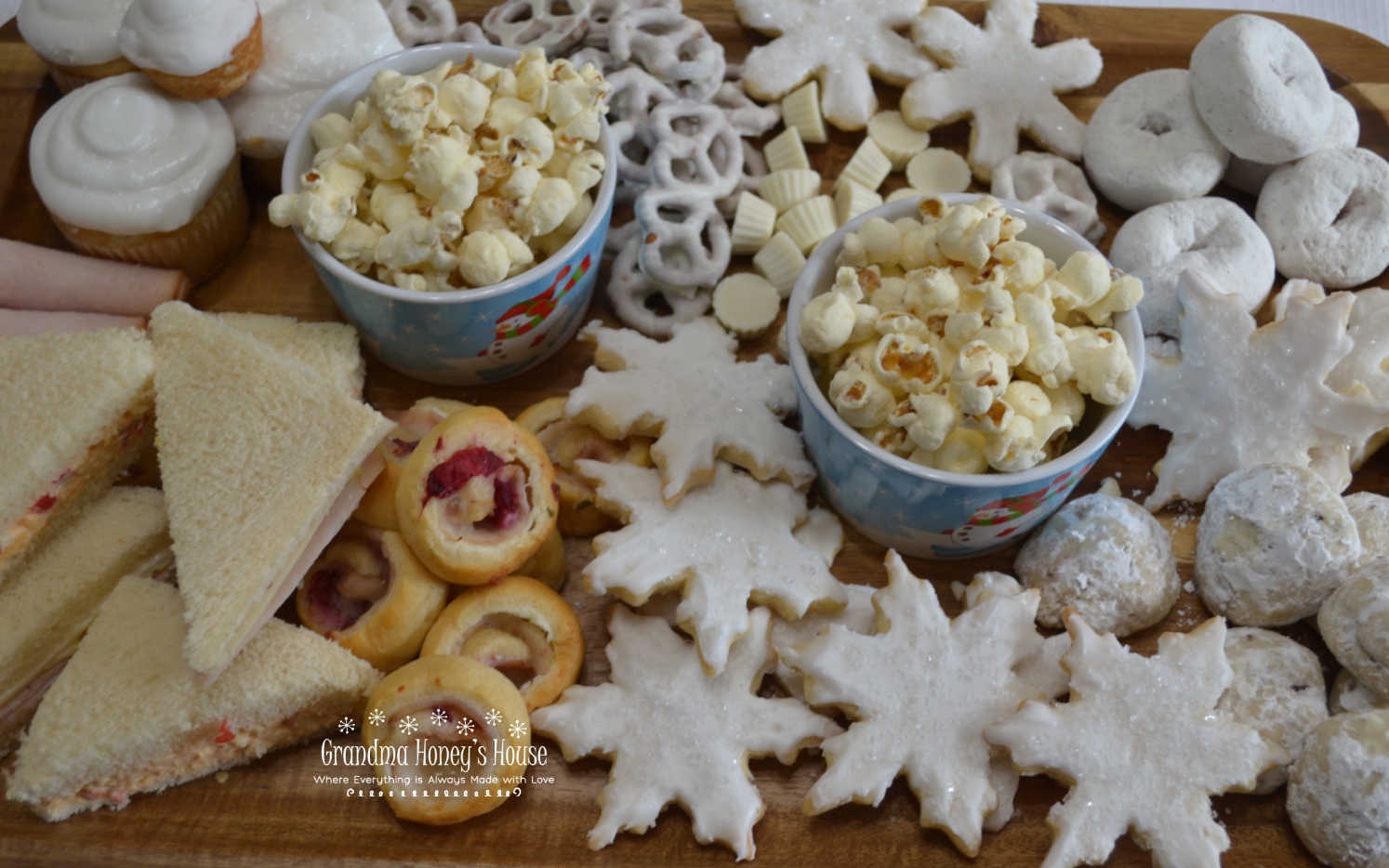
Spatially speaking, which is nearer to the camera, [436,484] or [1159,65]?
[436,484]

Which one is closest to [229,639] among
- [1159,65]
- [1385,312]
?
[1385,312]

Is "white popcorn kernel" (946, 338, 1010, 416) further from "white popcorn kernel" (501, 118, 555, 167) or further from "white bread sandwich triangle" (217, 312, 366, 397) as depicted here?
"white bread sandwich triangle" (217, 312, 366, 397)

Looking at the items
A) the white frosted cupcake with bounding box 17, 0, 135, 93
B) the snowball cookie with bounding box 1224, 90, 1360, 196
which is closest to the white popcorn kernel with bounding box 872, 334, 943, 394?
the snowball cookie with bounding box 1224, 90, 1360, 196

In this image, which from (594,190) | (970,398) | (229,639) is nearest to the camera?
(970,398)

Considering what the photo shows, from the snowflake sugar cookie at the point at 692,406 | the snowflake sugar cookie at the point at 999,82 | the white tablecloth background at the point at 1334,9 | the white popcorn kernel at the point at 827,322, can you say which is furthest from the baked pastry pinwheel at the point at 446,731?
the white tablecloth background at the point at 1334,9

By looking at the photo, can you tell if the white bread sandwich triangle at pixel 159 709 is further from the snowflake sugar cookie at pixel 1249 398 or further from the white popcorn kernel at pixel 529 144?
the snowflake sugar cookie at pixel 1249 398

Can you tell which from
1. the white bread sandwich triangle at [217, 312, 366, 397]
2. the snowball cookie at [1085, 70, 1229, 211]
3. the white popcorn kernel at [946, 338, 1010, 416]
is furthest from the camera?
the snowball cookie at [1085, 70, 1229, 211]

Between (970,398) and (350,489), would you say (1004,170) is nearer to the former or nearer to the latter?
(970,398)

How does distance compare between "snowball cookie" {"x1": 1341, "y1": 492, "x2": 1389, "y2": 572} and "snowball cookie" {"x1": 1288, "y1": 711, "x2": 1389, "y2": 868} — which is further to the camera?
"snowball cookie" {"x1": 1341, "y1": 492, "x2": 1389, "y2": 572}
